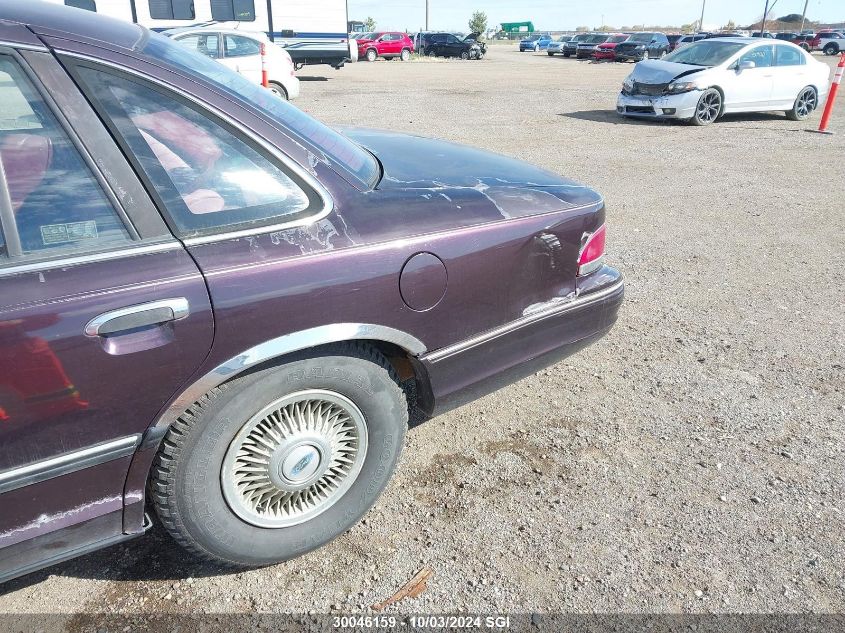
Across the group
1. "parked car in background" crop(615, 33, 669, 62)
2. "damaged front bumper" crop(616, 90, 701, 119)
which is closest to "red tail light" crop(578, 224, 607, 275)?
"damaged front bumper" crop(616, 90, 701, 119)

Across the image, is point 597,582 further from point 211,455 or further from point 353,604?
point 211,455

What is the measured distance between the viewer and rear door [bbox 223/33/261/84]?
12891mm

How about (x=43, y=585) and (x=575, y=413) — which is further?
(x=575, y=413)

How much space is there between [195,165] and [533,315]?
1.42m

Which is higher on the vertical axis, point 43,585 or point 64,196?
point 64,196

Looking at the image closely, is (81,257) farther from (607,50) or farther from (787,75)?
(607,50)

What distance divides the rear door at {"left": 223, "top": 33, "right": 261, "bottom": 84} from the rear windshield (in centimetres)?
1148

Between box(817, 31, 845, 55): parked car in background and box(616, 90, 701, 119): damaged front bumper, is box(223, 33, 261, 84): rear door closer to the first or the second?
box(616, 90, 701, 119): damaged front bumper

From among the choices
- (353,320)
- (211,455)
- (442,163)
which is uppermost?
(442,163)

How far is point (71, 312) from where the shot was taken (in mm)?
1628

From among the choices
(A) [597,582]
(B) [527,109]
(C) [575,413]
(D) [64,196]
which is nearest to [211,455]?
(D) [64,196]

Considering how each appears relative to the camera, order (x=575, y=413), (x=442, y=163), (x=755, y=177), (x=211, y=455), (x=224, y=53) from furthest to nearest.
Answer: (x=224, y=53) → (x=755, y=177) → (x=575, y=413) → (x=442, y=163) → (x=211, y=455)

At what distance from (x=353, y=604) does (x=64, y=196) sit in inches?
61.0

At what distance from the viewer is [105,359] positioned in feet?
5.53
